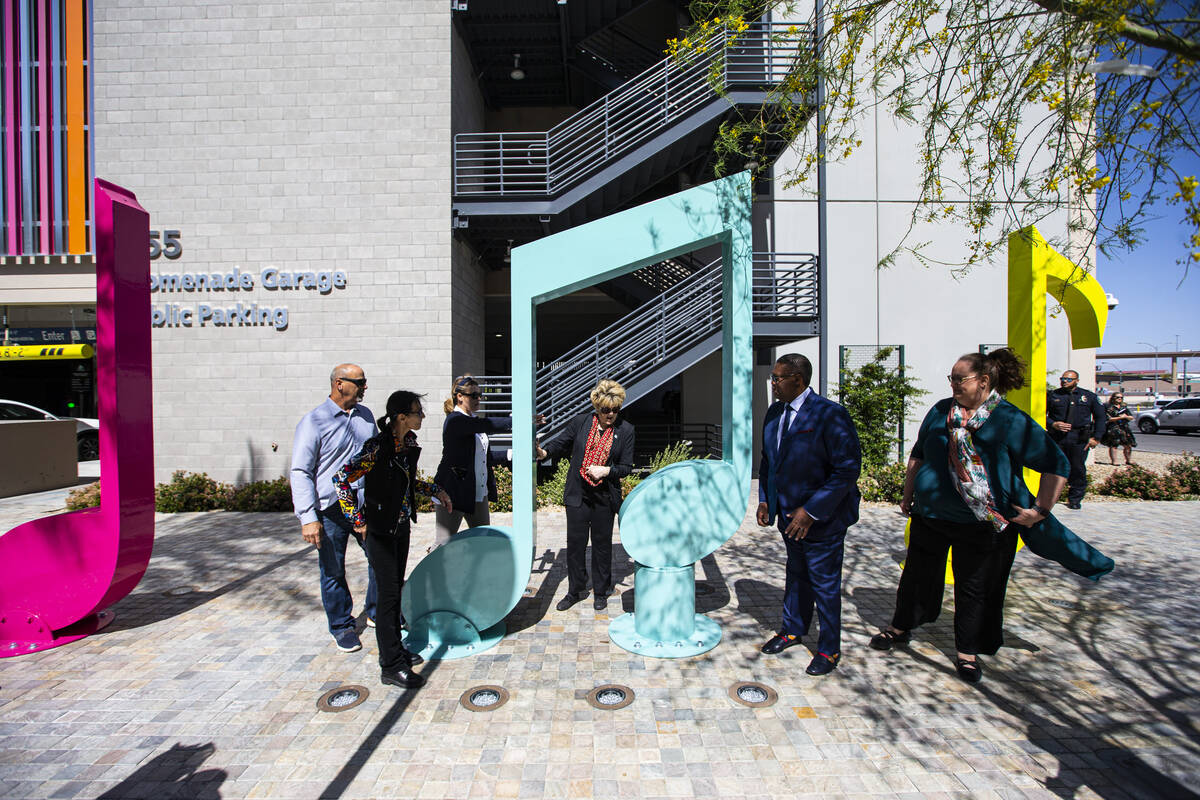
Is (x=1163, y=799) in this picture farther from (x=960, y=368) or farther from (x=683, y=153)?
(x=683, y=153)

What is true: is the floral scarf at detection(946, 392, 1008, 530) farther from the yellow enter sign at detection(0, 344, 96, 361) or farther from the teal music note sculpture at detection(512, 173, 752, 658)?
the yellow enter sign at detection(0, 344, 96, 361)

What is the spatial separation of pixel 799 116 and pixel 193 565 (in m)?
7.46

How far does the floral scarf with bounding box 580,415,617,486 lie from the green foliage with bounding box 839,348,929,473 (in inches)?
278

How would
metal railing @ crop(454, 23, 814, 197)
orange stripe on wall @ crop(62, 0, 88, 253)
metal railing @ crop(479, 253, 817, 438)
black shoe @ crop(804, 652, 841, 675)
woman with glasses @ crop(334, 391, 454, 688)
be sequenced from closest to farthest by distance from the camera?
woman with glasses @ crop(334, 391, 454, 688)
black shoe @ crop(804, 652, 841, 675)
metal railing @ crop(454, 23, 814, 197)
metal railing @ crop(479, 253, 817, 438)
orange stripe on wall @ crop(62, 0, 88, 253)

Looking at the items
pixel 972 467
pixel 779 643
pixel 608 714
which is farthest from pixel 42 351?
pixel 972 467

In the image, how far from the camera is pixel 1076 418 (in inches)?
324

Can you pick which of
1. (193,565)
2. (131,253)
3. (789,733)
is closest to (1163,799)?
(789,733)

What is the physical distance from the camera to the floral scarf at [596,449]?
15.4 ft

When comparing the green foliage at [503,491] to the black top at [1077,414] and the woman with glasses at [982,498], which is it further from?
the black top at [1077,414]

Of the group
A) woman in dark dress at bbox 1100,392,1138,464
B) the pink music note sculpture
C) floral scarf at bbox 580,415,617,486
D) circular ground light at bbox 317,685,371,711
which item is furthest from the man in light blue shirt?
woman in dark dress at bbox 1100,392,1138,464

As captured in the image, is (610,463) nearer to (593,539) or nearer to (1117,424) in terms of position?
(593,539)

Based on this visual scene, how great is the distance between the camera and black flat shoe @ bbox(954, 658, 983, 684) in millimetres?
3629

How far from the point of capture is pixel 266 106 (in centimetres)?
979

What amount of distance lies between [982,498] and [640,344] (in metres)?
6.65
